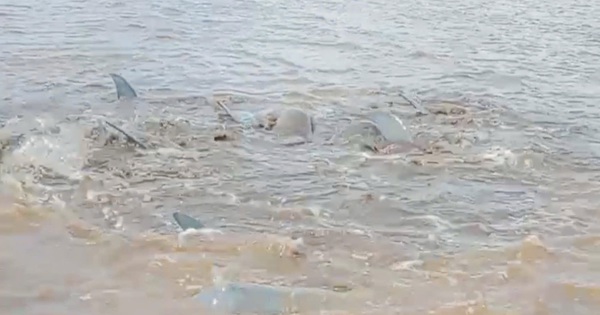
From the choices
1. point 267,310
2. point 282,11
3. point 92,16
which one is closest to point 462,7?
point 282,11

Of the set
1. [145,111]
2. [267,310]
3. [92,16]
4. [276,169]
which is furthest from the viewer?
[92,16]

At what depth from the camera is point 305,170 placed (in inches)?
225

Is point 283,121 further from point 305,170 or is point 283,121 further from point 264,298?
point 264,298

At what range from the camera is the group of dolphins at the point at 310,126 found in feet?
20.2

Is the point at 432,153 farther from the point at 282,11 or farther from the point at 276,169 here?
the point at 282,11

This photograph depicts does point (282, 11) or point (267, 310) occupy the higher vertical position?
point (282, 11)

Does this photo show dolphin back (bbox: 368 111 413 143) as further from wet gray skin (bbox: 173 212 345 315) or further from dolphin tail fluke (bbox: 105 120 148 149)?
wet gray skin (bbox: 173 212 345 315)

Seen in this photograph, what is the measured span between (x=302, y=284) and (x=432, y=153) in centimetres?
216

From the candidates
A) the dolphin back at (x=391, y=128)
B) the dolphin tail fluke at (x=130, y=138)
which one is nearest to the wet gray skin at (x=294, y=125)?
the dolphin back at (x=391, y=128)

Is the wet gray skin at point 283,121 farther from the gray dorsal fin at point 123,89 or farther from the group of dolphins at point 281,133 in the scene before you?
the gray dorsal fin at point 123,89

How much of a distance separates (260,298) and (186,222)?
985mm

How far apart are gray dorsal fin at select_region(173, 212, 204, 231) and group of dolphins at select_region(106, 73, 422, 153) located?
53.2 inches

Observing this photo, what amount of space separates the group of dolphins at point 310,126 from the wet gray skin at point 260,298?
2176mm

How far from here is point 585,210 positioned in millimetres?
5078
